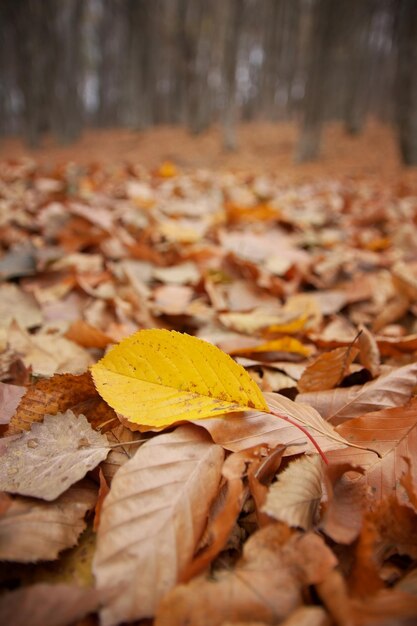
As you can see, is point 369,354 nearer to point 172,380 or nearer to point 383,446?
point 383,446

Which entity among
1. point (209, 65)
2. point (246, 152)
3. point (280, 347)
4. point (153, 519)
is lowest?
point (246, 152)

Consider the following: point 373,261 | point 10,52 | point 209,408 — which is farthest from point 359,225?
point 10,52

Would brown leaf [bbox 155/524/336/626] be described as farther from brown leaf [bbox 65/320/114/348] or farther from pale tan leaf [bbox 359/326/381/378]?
brown leaf [bbox 65/320/114/348]

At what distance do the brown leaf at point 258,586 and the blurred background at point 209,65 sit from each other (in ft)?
30.2

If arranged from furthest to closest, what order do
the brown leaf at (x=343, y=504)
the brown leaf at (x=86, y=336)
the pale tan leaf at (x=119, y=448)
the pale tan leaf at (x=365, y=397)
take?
the brown leaf at (x=86, y=336), the pale tan leaf at (x=365, y=397), the pale tan leaf at (x=119, y=448), the brown leaf at (x=343, y=504)

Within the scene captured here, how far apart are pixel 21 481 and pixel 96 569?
0.18 meters

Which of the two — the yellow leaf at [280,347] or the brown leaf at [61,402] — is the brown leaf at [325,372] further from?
the brown leaf at [61,402]

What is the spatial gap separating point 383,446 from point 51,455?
1.68 feet

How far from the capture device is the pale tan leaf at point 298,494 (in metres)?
0.51

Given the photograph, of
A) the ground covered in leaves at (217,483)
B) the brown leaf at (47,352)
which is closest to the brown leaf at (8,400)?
the ground covered in leaves at (217,483)

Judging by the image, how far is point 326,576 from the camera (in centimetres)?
44

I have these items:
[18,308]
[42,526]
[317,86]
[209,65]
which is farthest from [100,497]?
[209,65]

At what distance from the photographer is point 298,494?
1.77 ft

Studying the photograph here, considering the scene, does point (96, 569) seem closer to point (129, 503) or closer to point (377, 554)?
point (129, 503)
